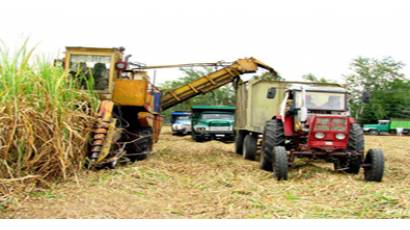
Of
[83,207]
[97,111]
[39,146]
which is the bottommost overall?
[83,207]

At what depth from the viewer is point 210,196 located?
6203mm

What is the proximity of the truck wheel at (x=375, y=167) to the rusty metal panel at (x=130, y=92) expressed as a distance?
4023mm

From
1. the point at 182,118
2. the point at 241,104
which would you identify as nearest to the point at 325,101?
the point at 241,104

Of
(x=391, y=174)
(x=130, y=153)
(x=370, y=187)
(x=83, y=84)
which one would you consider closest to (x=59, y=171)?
(x=83, y=84)

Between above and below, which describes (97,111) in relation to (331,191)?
above

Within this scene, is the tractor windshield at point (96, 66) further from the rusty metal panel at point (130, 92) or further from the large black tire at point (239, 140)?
the large black tire at point (239, 140)

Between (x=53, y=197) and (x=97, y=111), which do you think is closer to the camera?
(x=53, y=197)

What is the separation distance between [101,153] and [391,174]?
205 inches

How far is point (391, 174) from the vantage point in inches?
357

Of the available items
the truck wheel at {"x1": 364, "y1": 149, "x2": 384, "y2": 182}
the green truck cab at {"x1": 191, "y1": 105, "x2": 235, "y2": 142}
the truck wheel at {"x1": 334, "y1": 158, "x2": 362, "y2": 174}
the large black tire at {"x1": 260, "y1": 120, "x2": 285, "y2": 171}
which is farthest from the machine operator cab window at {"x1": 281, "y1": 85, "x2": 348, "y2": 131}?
the green truck cab at {"x1": 191, "y1": 105, "x2": 235, "y2": 142}

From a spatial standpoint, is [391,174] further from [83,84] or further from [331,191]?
[83,84]

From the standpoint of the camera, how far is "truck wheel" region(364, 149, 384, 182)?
7762 millimetres

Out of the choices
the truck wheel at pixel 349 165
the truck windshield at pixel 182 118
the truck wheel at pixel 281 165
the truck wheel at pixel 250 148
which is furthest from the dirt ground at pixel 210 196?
the truck windshield at pixel 182 118

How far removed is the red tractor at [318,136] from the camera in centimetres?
795
